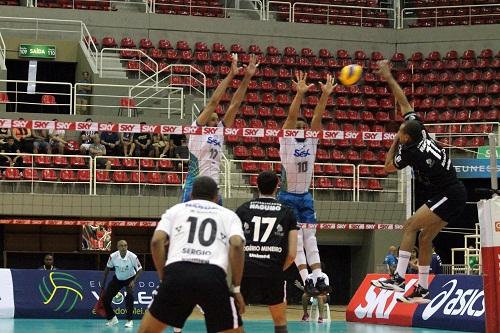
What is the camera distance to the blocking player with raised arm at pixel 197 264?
8.13 meters

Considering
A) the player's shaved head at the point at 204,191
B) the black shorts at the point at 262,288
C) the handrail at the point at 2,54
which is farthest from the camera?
the handrail at the point at 2,54

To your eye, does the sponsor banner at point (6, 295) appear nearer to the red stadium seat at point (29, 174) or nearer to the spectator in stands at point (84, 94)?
the red stadium seat at point (29, 174)

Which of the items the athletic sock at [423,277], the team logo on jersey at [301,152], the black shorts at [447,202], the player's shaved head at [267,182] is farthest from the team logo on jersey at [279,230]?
the team logo on jersey at [301,152]

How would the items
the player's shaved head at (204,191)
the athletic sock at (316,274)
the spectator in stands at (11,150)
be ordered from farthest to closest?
the spectator in stands at (11,150), the athletic sock at (316,274), the player's shaved head at (204,191)

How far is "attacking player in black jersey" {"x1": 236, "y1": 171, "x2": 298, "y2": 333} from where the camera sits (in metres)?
10.5

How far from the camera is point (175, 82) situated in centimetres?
2928

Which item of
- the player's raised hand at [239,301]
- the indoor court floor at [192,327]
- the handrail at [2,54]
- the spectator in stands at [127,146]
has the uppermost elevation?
the handrail at [2,54]

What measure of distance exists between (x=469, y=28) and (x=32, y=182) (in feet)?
51.1

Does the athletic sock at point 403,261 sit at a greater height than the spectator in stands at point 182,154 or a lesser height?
lesser

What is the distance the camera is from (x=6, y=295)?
821 inches

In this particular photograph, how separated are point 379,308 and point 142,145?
813 centimetres

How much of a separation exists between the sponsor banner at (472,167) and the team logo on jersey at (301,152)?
1387 cm

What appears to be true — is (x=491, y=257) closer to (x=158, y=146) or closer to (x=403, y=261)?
(x=403, y=261)

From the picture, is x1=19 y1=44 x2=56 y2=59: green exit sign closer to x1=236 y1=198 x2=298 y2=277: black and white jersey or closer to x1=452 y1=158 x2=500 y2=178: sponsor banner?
x1=452 y1=158 x2=500 y2=178: sponsor banner
